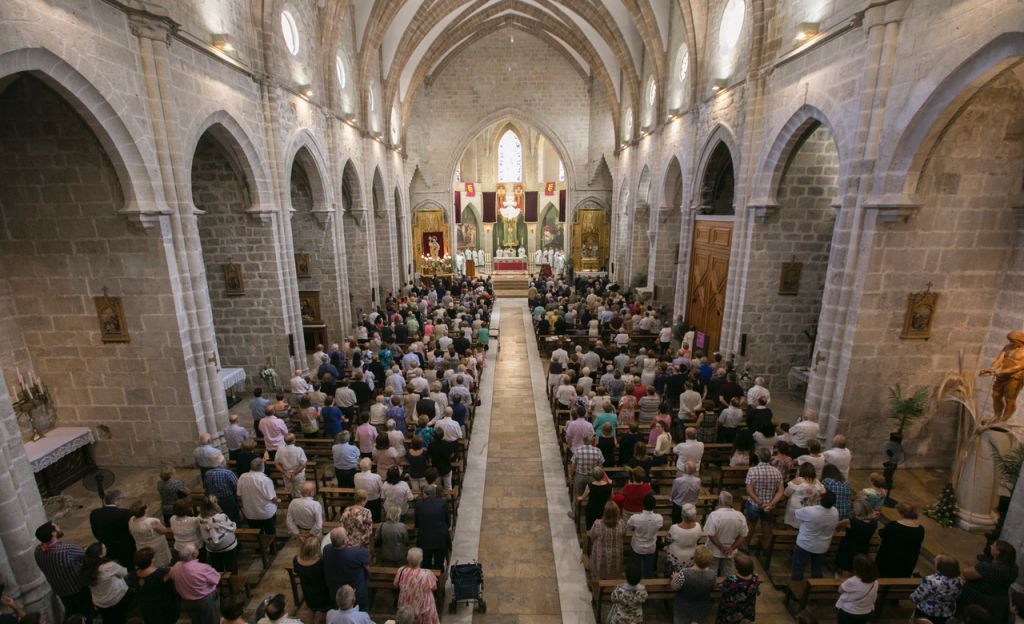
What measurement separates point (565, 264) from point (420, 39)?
14.3 metres

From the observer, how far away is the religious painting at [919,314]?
7703 mm

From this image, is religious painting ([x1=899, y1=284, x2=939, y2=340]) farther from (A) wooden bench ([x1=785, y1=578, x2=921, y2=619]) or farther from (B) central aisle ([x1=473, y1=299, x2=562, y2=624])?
(B) central aisle ([x1=473, y1=299, x2=562, y2=624])

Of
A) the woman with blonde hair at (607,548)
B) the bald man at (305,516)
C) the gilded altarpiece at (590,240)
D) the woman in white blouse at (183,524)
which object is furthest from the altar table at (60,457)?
the gilded altarpiece at (590,240)

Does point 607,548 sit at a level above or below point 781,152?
below

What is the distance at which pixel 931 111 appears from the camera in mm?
6742

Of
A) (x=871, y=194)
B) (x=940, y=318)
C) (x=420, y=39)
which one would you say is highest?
(x=420, y=39)

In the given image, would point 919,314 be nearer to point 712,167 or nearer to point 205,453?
point 712,167

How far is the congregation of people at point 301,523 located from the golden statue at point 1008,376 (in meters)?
7.38

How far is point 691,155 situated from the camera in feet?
49.5

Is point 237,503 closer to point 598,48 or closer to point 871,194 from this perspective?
point 871,194

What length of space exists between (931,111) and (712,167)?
7.96 meters

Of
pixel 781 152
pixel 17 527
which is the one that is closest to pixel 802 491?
pixel 781 152

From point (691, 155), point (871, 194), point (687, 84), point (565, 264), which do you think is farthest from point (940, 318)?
point (565, 264)

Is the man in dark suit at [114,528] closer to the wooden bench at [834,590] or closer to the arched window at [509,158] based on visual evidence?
the wooden bench at [834,590]
